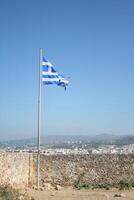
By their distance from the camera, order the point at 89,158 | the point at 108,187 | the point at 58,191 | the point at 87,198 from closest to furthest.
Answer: the point at 87,198
the point at 58,191
the point at 108,187
the point at 89,158

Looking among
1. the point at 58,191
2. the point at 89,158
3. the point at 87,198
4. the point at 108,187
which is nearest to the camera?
the point at 87,198

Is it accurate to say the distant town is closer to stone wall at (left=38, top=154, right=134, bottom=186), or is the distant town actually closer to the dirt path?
stone wall at (left=38, top=154, right=134, bottom=186)

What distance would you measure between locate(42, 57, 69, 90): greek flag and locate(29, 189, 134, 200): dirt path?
5.45 meters

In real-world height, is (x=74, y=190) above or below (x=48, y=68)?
below

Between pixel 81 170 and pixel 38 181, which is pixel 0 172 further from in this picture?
pixel 81 170

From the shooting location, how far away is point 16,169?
78.6 ft

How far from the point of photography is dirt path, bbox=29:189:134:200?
21.7 metres

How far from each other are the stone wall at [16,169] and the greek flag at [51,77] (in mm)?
4187

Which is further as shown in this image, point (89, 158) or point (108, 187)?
point (89, 158)

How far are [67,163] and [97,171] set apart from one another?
1.80 meters

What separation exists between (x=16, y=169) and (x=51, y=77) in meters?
→ 5.04

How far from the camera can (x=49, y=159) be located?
27.4 meters

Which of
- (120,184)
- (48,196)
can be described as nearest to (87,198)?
(48,196)

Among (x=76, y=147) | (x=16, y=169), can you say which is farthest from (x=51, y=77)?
(x=76, y=147)
